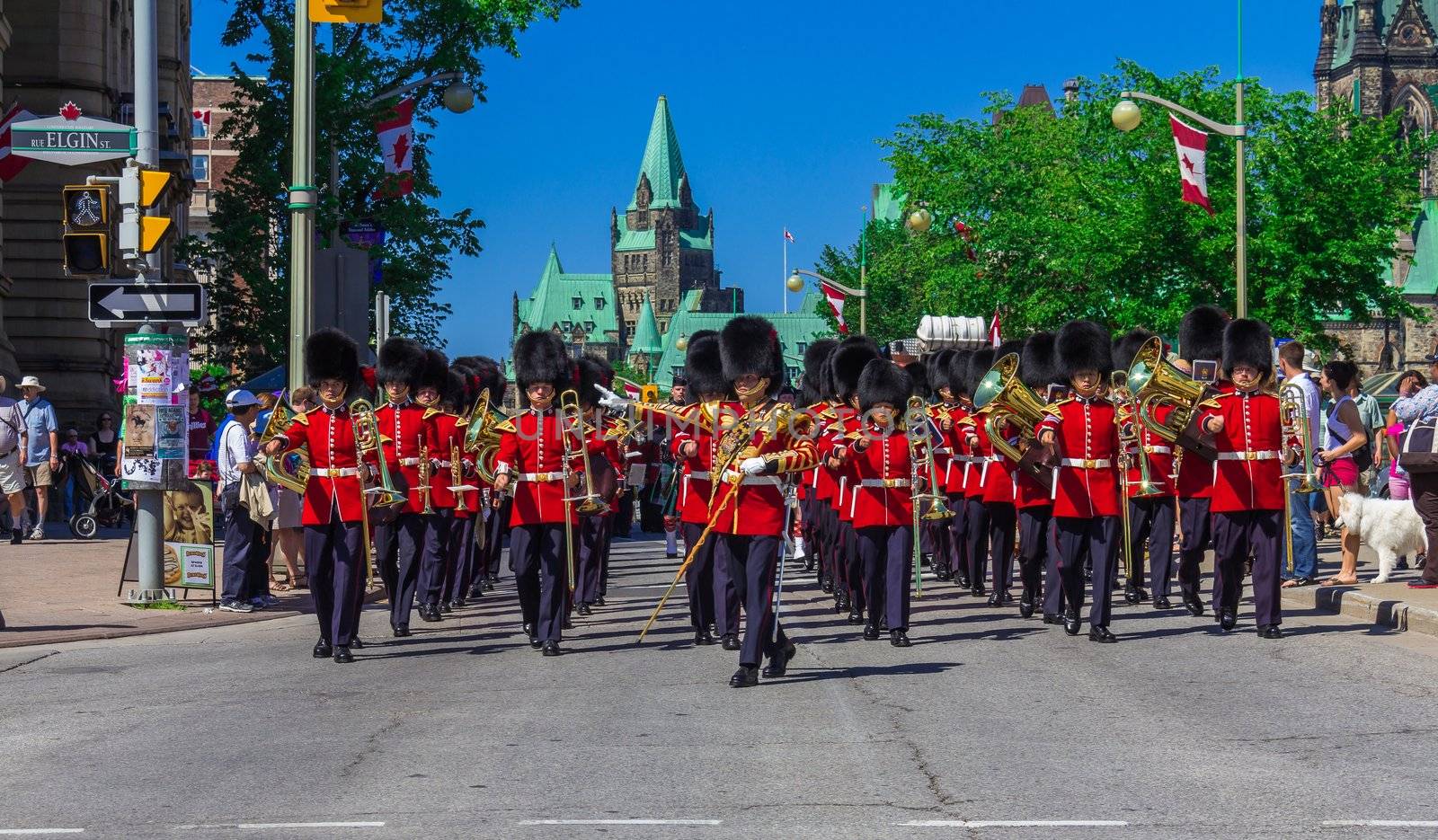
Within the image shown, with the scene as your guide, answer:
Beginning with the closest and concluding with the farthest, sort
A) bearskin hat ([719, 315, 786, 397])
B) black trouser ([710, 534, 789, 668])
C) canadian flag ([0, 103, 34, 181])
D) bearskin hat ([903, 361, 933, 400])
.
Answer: black trouser ([710, 534, 789, 668])
bearskin hat ([719, 315, 786, 397])
bearskin hat ([903, 361, 933, 400])
canadian flag ([0, 103, 34, 181])

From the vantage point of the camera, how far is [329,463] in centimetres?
1342

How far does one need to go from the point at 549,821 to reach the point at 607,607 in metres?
10.2

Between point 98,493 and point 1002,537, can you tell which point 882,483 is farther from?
point 98,493

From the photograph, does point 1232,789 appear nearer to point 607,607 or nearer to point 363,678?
point 363,678

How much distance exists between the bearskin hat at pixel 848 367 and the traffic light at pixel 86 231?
19.1 feet

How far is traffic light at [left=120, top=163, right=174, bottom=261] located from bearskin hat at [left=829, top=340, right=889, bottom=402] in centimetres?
554

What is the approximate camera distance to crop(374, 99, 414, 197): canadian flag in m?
32.0

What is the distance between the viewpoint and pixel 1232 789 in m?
8.09

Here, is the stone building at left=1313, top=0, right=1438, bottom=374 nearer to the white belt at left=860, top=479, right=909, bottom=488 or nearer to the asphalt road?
the white belt at left=860, top=479, right=909, bottom=488

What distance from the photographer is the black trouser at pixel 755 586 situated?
11.6 metres

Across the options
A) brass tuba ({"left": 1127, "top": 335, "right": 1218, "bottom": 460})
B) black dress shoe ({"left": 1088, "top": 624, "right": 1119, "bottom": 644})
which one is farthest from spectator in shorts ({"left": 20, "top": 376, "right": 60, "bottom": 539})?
black dress shoe ({"left": 1088, "top": 624, "right": 1119, "bottom": 644})

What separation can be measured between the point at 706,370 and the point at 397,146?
19707mm

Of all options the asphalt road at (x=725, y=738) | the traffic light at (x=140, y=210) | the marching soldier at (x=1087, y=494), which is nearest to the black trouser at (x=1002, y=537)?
the marching soldier at (x=1087, y=494)

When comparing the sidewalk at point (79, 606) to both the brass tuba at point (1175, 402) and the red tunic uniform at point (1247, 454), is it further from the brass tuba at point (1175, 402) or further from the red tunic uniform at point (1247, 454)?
the red tunic uniform at point (1247, 454)
